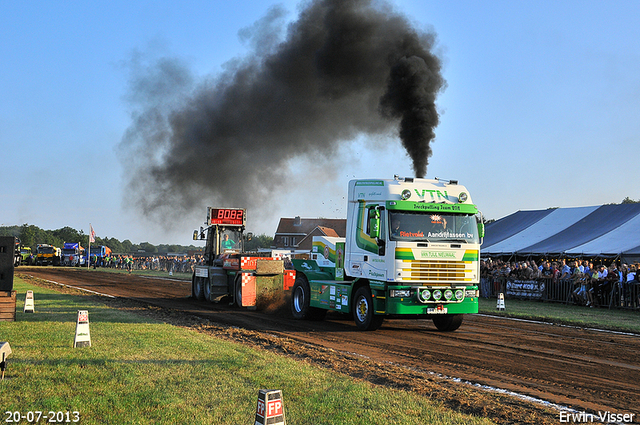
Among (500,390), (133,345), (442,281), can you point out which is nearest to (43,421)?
(133,345)

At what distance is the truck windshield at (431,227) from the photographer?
39.3 feet

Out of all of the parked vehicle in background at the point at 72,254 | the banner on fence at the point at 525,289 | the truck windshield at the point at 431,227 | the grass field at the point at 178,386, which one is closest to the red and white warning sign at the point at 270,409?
the grass field at the point at 178,386

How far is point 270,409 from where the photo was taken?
3.68m

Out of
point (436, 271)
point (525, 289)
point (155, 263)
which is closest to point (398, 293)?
point (436, 271)

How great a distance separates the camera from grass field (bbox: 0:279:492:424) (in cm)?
542

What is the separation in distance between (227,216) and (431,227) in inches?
424

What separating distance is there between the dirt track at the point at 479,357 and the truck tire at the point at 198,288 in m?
5.48

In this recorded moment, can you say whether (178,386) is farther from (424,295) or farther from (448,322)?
(448,322)

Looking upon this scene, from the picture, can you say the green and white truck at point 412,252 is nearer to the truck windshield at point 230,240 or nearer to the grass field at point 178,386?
the grass field at point 178,386

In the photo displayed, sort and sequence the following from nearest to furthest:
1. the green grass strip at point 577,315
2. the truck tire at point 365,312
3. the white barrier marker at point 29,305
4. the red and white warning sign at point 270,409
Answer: the red and white warning sign at point 270,409 → the truck tire at point 365,312 → the white barrier marker at point 29,305 → the green grass strip at point 577,315

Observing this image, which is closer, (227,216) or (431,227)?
(431,227)

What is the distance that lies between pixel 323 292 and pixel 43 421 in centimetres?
937

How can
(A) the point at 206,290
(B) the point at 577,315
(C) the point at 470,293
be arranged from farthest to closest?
(A) the point at 206,290, (B) the point at 577,315, (C) the point at 470,293

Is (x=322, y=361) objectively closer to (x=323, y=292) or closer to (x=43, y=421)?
(x=43, y=421)
